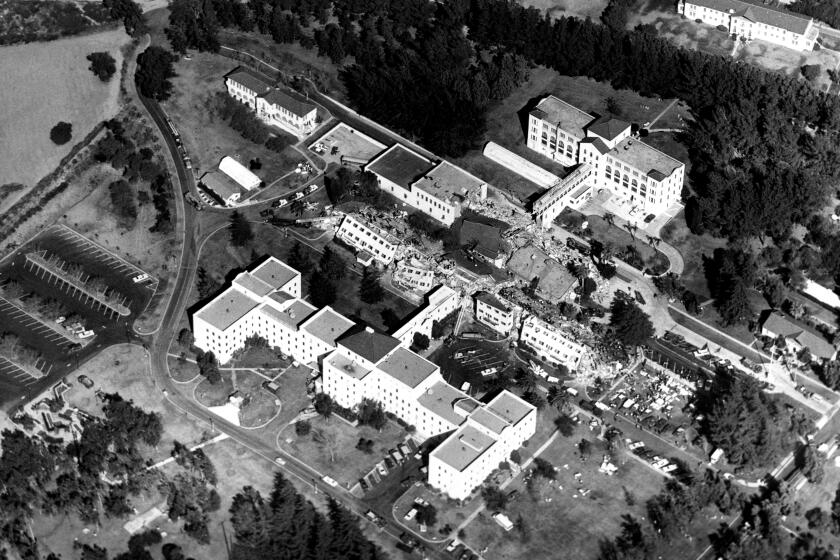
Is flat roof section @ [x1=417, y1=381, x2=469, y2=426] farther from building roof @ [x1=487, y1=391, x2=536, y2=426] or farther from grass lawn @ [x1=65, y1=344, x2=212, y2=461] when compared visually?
grass lawn @ [x1=65, y1=344, x2=212, y2=461]

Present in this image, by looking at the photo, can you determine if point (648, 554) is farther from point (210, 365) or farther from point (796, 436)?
point (210, 365)

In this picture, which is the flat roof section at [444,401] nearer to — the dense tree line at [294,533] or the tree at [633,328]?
the dense tree line at [294,533]

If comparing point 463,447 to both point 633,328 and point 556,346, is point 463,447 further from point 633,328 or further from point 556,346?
point 633,328

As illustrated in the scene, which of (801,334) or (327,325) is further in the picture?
(327,325)

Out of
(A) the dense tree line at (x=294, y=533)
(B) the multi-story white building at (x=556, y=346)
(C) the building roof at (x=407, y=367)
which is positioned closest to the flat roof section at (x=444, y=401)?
(C) the building roof at (x=407, y=367)

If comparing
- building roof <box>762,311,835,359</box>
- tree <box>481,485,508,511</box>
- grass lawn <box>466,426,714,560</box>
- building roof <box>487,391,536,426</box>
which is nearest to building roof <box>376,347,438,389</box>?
building roof <box>487,391,536,426</box>

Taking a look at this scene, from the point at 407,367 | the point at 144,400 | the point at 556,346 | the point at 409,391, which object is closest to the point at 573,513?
the point at 409,391
